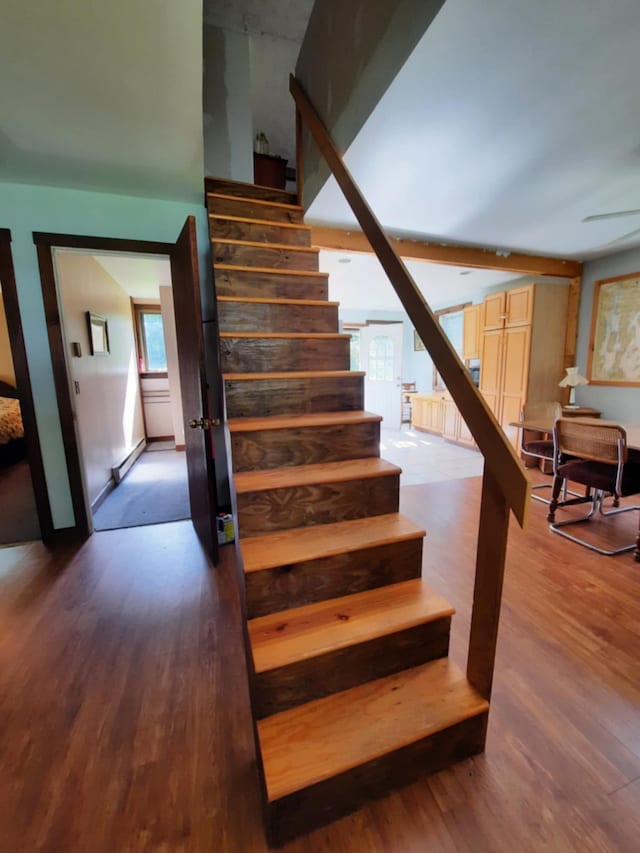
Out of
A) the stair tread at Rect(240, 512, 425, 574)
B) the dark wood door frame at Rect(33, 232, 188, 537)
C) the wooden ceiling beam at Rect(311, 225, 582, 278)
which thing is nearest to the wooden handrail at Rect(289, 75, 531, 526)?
the stair tread at Rect(240, 512, 425, 574)

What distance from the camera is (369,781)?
993mm

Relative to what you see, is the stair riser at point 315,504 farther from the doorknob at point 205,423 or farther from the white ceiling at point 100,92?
the white ceiling at point 100,92

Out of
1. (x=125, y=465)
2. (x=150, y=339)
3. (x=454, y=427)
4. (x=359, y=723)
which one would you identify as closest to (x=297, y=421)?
(x=359, y=723)

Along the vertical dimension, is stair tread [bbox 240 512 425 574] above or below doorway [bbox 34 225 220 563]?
below

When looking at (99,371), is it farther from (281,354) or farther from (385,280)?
(385,280)

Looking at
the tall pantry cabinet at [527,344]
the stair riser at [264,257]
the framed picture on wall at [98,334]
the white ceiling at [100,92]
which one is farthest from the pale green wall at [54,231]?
the tall pantry cabinet at [527,344]

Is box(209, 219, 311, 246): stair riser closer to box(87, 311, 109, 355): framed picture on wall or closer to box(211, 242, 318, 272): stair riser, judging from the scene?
box(211, 242, 318, 272): stair riser

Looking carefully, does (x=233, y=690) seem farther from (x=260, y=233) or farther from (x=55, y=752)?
(x=260, y=233)

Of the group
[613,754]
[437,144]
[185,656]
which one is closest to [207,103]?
[437,144]

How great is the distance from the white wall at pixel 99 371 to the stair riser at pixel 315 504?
199 cm

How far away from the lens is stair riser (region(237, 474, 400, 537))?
4.45 feet

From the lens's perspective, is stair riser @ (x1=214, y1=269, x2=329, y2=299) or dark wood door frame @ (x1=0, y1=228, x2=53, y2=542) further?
dark wood door frame @ (x1=0, y1=228, x2=53, y2=542)

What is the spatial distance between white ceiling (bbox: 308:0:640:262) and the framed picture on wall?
237cm

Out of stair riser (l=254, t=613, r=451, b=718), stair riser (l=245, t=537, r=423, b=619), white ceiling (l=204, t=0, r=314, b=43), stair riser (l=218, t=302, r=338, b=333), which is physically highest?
white ceiling (l=204, t=0, r=314, b=43)
